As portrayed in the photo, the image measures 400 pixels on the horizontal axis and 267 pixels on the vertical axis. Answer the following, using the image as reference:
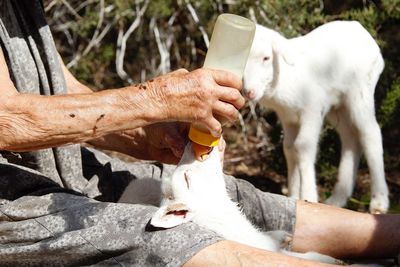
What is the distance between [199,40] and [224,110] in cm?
346

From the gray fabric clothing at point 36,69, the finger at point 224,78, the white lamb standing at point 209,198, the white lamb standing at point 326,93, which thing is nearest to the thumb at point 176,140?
the white lamb standing at point 209,198

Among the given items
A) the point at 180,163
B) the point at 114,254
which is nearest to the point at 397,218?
the point at 180,163

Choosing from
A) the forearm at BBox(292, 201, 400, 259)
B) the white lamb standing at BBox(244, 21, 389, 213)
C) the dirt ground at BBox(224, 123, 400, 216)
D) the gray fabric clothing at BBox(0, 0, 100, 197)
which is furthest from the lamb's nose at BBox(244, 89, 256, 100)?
the gray fabric clothing at BBox(0, 0, 100, 197)

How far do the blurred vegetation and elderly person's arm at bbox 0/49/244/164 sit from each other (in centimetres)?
217

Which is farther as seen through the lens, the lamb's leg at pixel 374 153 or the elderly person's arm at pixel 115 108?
the lamb's leg at pixel 374 153

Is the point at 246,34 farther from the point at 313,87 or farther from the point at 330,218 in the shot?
the point at 313,87

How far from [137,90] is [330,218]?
37.9 inches

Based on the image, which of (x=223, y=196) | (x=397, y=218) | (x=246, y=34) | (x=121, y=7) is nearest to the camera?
(x=246, y=34)

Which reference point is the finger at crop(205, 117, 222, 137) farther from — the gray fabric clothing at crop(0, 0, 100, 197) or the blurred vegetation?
the blurred vegetation

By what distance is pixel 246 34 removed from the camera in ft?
7.57

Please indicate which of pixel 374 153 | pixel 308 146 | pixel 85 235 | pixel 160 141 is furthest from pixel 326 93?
pixel 85 235

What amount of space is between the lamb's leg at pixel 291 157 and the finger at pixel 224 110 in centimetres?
180

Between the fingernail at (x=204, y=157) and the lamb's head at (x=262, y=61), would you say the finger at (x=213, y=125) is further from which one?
the lamb's head at (x=262, y=61)

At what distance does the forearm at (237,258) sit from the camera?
227 cm
